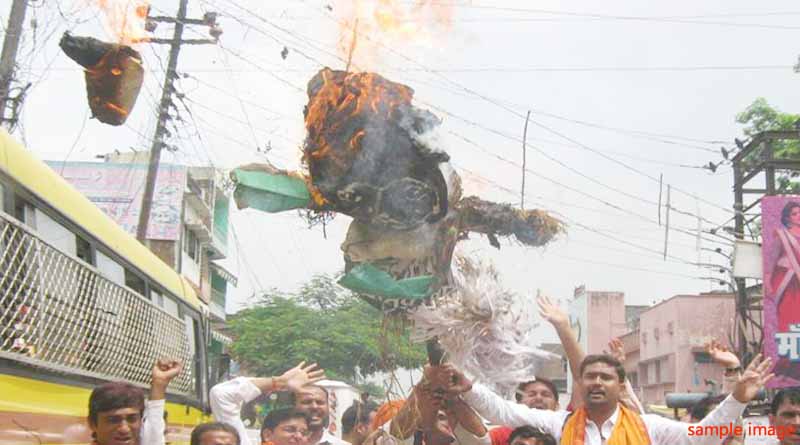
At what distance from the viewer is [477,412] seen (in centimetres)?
525

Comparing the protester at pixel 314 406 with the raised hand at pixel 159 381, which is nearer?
the raised hand at pixel 159 381

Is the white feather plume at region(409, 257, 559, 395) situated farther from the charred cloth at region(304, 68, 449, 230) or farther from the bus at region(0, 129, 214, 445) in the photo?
the bus at region(0, 129, 214, 445)

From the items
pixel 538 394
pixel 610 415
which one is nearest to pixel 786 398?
pixel 610 415

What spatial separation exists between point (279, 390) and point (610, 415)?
197 cm

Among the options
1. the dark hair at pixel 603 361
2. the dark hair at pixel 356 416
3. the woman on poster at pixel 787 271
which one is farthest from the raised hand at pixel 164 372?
the woman on poster at pixel 787 271

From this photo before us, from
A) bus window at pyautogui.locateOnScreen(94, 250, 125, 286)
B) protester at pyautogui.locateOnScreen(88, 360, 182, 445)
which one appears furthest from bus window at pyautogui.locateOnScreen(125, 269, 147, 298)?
protester at pyautogui.locateOnScreen(88, 360, 182, 445)

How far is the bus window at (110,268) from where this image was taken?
A: 24.2 feet

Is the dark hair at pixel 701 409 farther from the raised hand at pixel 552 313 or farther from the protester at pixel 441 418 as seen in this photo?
the protester at pixel 441 418

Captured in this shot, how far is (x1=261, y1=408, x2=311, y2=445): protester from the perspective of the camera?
5.75 m

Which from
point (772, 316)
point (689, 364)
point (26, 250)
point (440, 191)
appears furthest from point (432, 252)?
point (689, 364)

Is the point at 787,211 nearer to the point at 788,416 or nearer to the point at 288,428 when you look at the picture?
the point at 788,416

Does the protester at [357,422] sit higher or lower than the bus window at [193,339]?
lower

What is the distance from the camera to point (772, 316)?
18062 mm

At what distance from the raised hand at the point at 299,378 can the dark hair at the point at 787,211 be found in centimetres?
1453
